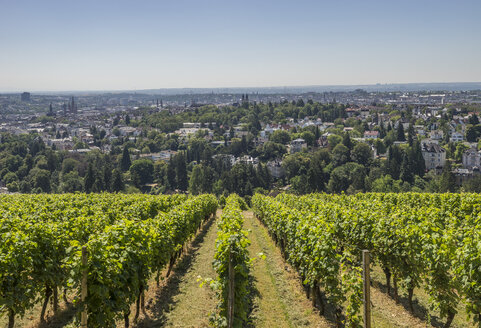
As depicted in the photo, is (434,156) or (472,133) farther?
(472,133)

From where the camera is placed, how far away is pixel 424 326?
12289 mm

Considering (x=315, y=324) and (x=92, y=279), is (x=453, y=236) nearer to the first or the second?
(x=315, y=324)

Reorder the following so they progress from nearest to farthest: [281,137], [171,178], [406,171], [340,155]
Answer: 1. [406,171]
2. [171,178]
3. [340,155]
4. [281,137]

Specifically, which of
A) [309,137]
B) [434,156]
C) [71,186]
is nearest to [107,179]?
[71,186]

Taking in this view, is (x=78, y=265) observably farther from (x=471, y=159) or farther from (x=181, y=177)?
(x=471, y=159)

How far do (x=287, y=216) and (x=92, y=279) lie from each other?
11387mm

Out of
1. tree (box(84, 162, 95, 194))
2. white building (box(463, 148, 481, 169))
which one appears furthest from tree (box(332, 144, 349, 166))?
tree (box(84, 162, 95, 194))

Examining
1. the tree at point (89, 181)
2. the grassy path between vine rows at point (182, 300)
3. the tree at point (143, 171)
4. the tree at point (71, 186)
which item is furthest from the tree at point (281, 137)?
the grassy path between vine rows at point (182, 300)

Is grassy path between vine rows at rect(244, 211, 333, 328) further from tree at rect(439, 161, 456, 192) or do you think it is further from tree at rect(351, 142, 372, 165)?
tree at rect(351, 142, 372, 165)

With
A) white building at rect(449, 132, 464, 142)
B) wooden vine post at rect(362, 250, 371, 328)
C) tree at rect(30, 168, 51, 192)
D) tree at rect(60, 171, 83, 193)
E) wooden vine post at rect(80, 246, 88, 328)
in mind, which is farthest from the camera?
white building at rect(449, 132, 464, 142)

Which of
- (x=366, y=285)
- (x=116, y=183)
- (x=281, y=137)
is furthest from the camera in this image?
(x=281, y=137)

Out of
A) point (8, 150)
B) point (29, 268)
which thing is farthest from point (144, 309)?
point (8, 150)

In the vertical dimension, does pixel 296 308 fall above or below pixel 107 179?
above

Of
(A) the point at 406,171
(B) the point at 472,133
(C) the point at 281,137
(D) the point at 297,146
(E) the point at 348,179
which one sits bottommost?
(E) the point at 348,179
